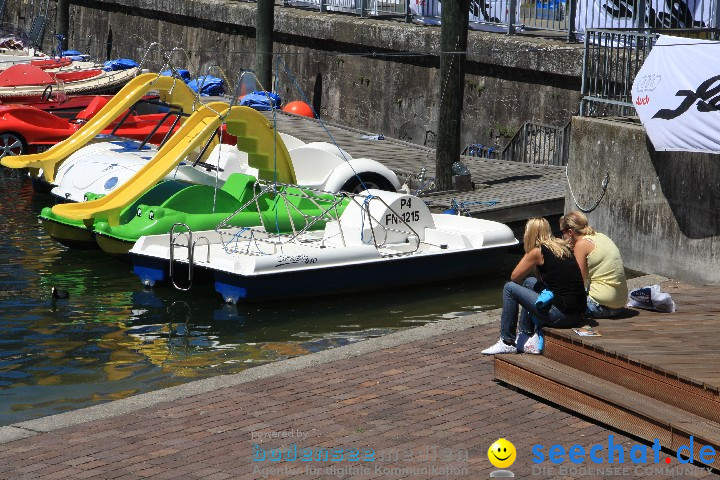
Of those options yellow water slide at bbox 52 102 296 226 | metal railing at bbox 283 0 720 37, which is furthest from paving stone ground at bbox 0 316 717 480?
metal railing at bbox 283 0 720 37

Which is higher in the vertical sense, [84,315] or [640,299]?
[640,299]

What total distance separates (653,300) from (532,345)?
108cm

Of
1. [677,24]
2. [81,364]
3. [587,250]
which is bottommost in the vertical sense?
[81,364]

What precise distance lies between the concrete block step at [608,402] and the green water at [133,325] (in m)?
3.22

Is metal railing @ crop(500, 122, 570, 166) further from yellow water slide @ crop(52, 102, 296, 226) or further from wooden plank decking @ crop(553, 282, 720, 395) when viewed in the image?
wooden plank decking @ crop(553, 282, 720, 395)

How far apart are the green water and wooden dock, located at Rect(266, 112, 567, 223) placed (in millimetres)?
706

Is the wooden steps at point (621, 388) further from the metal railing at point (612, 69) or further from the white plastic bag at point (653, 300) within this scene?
the metal railing at point (612, 69)

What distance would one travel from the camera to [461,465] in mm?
7301

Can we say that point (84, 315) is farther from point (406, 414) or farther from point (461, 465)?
point (461, 465)

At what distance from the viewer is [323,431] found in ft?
26.0

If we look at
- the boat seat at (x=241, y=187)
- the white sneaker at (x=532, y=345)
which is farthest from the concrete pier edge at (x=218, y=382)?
the boat seat at (x=241, y=187)

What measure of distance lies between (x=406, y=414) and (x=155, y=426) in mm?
1639

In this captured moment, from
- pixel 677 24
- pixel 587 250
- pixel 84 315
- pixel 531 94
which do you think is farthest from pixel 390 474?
pixel 531 94

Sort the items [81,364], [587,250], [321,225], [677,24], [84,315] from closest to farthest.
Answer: [587,250]
[81,364]
[84,315]
[321,225]
[677,24]
